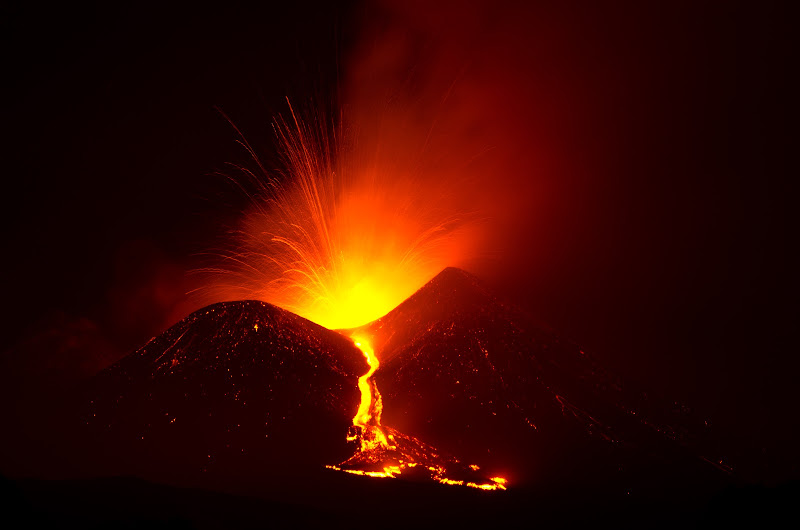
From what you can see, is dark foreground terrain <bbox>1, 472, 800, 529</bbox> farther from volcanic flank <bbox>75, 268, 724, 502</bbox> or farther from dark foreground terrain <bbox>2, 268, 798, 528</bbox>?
volcanic flank <bbox>75, 268, 724, 502</bbox>

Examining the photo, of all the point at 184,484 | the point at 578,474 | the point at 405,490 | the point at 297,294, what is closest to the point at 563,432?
the point at 578,474

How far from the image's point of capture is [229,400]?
19.0m

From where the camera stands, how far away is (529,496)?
15.3m

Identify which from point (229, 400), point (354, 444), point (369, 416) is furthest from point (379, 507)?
point (229, 400)

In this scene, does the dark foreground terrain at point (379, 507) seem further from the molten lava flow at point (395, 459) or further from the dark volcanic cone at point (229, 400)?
the dark volcanic cone at point (229, 400)

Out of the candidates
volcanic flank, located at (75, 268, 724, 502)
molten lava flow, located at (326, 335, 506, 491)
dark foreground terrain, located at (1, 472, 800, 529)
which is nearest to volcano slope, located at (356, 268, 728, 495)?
volcanic flank, located at (75, 268, 724, 502)

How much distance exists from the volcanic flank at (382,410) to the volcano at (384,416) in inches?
2.1

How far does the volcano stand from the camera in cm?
1623

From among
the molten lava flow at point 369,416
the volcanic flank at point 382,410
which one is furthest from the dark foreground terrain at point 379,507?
the molten lava flow at point 369,416

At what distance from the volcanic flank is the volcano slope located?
0.06m

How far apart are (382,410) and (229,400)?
4.68 metres

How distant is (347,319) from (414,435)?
423 inches

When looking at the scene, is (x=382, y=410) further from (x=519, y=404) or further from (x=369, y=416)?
(x=519, y=404)

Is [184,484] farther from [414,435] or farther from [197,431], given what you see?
[414,435]
